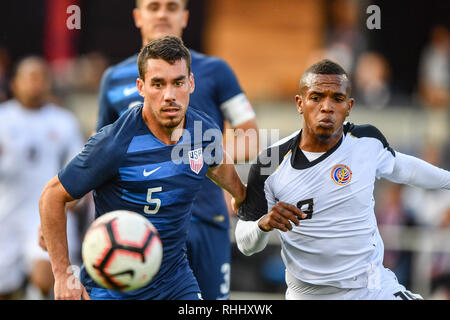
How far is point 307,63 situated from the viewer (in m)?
15.1

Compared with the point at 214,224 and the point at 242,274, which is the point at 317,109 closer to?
the point at 214,224

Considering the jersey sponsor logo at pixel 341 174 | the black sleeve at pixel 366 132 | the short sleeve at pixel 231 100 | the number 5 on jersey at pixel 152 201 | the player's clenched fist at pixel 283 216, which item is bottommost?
the player's clenched fist at pixel 283 216

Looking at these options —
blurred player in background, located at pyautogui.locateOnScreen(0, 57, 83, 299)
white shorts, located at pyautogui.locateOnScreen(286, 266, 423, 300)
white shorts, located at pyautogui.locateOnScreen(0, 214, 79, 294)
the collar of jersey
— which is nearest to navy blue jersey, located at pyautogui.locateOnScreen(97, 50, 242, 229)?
the collar of jersey

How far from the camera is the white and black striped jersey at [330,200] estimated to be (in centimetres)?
514

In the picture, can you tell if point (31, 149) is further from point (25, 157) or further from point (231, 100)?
point (231, 100)

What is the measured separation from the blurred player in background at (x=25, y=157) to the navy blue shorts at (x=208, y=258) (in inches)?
147

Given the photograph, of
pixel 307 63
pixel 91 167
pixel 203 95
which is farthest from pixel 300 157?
pixel 307 63

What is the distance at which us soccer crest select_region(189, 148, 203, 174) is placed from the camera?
202 inches

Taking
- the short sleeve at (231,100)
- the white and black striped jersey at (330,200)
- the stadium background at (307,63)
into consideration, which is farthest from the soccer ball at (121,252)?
the stadium background at (307,63)

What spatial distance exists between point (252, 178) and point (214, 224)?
0.98m

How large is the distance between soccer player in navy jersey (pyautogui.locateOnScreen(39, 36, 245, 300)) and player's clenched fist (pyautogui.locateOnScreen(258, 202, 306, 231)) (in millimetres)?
610

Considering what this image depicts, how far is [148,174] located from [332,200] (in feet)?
4.24

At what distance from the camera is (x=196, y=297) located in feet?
17.1

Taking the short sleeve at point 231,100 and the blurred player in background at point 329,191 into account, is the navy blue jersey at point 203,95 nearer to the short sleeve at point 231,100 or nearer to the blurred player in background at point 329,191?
the short sleeve at point 231,100
